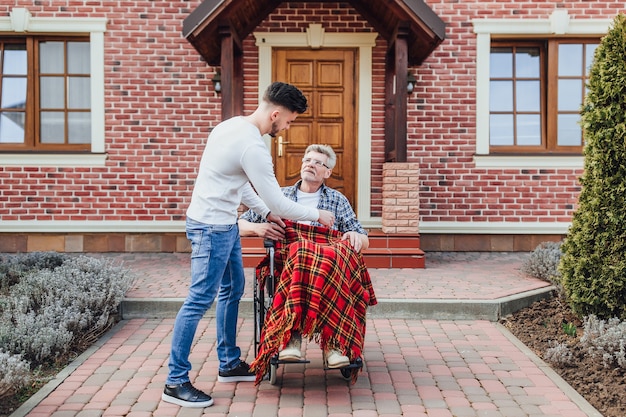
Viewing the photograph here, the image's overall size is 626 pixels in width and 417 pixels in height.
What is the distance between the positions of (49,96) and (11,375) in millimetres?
6146

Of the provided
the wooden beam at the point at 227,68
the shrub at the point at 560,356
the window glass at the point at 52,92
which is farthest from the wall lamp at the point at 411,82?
the shrub at the point at 560,356

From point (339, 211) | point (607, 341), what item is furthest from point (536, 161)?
point (339, 211)

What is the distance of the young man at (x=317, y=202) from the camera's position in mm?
3945

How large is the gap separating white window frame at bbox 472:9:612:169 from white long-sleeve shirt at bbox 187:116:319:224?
5.54 metres

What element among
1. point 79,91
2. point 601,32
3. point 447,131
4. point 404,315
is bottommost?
point 404,315

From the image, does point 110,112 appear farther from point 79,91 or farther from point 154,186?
point 154,186

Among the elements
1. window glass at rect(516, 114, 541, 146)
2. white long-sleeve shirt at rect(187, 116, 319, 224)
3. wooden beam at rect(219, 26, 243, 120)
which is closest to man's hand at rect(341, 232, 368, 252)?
white long-sleeve shirt at rect(187, 116, 319, 224)

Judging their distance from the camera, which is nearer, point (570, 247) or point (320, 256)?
point (320, 256)

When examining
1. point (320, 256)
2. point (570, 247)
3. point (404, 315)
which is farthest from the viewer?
point (404, 315)

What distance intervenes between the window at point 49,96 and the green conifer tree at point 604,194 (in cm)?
638

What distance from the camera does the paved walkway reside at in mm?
3521

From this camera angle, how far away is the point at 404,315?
18.3 feet

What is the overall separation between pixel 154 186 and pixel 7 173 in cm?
192

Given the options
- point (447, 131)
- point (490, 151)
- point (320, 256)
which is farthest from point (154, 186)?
point (320, 256)
